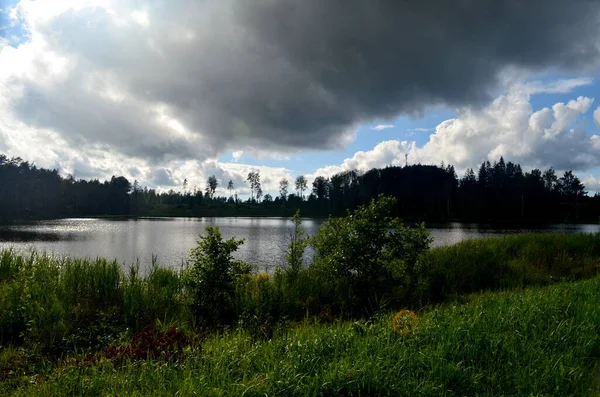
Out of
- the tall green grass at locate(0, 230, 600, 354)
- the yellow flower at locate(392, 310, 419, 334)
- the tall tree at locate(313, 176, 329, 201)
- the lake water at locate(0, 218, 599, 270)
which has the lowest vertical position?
the lake water at locate(0, 218, 599, 270)

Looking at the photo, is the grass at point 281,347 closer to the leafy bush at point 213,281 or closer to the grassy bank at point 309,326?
the grassy bank at point 309,326

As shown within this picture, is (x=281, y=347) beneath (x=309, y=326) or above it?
above

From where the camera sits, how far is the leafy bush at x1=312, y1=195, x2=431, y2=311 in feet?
30.2

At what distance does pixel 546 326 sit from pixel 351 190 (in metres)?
132

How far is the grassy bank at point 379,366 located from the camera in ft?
12.3

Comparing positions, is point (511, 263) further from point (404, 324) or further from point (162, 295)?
point (162, 295)

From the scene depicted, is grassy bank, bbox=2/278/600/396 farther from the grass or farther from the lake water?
the lake water

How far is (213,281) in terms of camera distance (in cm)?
792

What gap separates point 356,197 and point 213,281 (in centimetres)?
12531

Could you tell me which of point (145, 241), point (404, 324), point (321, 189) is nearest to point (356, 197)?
point (321, 189)

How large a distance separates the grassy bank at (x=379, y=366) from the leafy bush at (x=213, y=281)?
236cm

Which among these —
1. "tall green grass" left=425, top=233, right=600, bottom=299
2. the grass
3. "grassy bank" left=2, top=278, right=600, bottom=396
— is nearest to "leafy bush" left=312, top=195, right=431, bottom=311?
the grass

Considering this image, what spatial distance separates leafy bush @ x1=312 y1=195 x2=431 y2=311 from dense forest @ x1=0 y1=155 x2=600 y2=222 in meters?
91.4

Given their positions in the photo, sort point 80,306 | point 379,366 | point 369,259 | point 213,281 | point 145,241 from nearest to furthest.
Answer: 1. point 379,366
2. point 213,281
3. point 80,306
4. point 369,259
5. point 145,241
